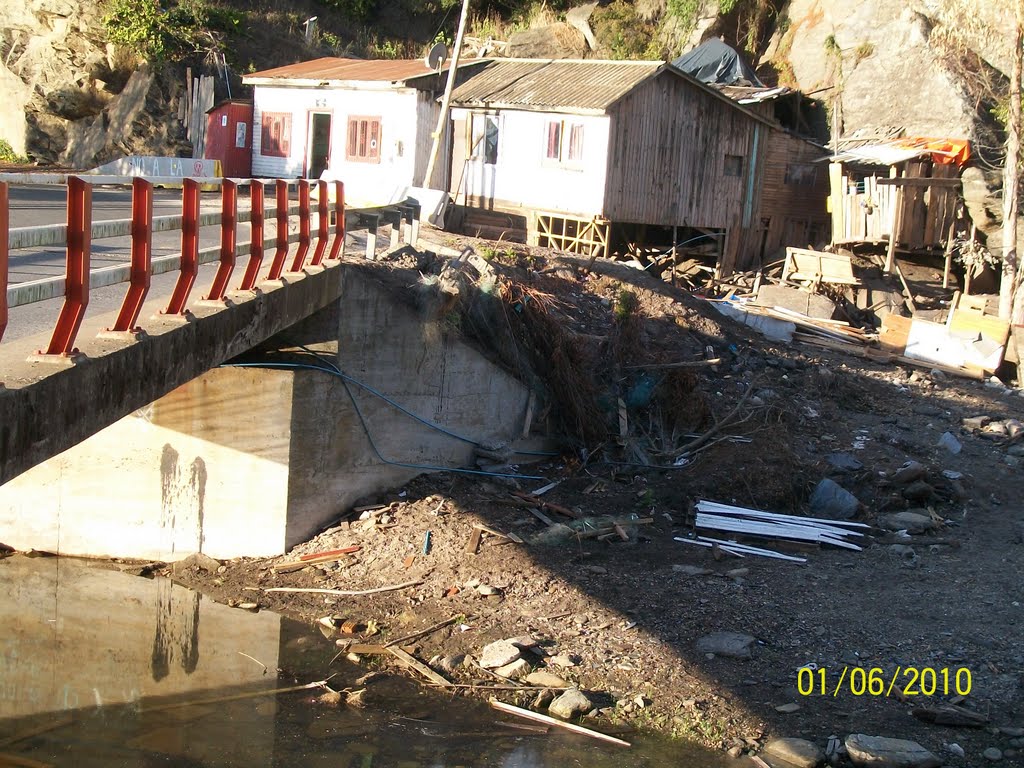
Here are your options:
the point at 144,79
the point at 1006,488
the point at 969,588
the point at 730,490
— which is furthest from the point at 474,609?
the point at 144,79

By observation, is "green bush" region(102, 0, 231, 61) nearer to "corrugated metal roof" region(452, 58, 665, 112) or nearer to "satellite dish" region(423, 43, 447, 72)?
"satellite dish" region(423, 43, 447, 72)

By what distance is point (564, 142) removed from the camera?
2356 cm

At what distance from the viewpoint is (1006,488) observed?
45.1 feet

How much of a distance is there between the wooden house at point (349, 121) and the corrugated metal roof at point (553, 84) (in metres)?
1.21

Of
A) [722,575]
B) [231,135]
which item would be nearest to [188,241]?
[722,575]

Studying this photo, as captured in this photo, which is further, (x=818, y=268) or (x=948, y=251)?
(x=948, y=251)

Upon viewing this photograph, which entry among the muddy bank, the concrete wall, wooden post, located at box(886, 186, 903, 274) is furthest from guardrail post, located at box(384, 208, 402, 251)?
wooden post, located at box(886, 186, 903, 274)

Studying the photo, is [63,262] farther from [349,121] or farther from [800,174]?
[800,174]

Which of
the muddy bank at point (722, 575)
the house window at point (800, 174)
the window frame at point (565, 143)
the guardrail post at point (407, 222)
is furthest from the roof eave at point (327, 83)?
the guardrail post at point (407, 222)

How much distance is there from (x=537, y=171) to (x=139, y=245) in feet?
62.1

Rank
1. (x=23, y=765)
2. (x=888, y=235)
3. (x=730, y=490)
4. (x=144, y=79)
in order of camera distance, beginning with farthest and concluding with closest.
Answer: (x=144, y=79), (x=888, y=235), (x=730, y=490), (x=23, y=765)

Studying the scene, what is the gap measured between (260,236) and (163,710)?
172 inches

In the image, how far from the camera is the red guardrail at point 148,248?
202 inches

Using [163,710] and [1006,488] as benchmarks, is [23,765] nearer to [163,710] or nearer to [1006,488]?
[163,710]
